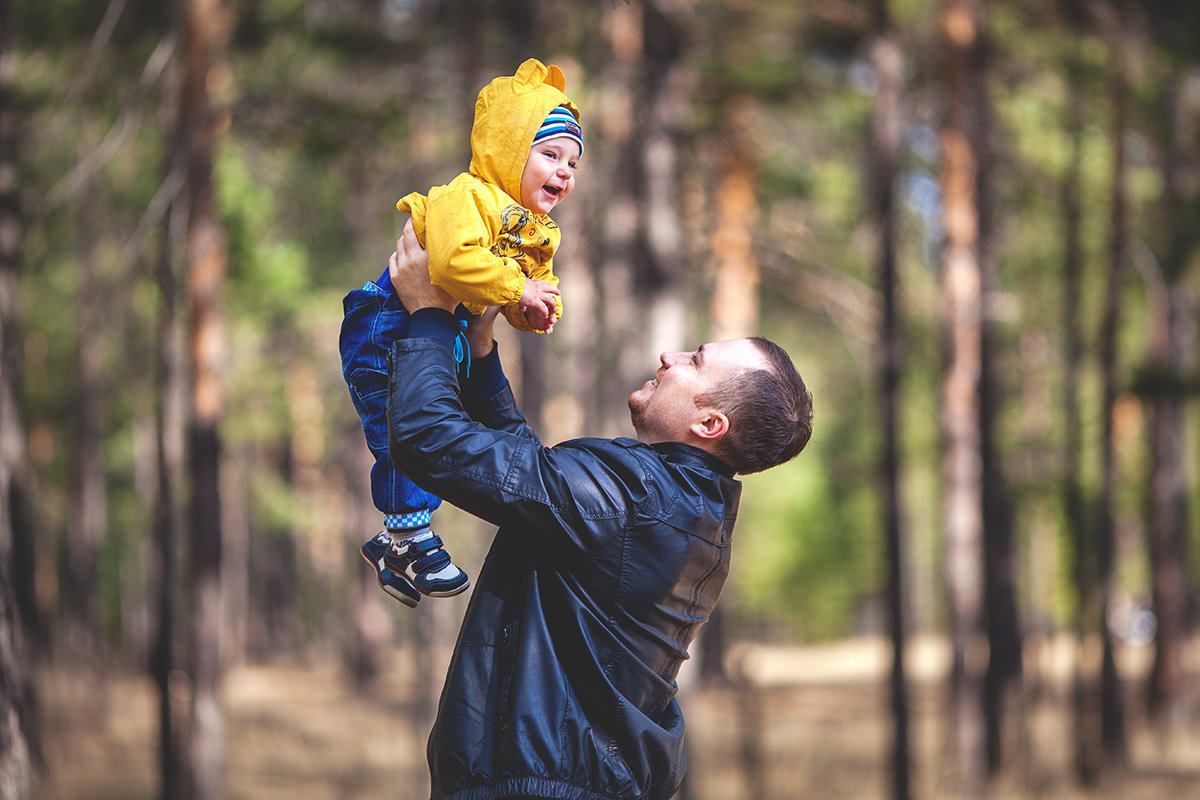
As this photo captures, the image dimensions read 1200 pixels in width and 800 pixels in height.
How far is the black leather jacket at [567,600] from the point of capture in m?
2.39

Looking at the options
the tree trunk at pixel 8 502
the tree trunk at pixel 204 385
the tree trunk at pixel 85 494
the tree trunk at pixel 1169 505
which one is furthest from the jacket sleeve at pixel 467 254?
the tree trunk at pixel 1169 505

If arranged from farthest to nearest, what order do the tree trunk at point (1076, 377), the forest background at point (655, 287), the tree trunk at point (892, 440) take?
the tree trunk at point (1076, 377) < the forest background at point (655, 287) < the tree trunk at point (892, 440)

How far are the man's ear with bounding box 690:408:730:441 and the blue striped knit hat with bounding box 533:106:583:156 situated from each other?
59 centimetres

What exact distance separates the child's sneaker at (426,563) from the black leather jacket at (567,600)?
93 millimetres

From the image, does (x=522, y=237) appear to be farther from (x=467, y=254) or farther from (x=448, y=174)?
(x=448, y=174)

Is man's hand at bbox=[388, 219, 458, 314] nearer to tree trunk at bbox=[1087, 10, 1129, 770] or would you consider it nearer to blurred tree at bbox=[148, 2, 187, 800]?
blurred tree at bbox=[148, 2, 187, 800]

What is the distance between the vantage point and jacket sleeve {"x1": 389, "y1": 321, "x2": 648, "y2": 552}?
2301 mm

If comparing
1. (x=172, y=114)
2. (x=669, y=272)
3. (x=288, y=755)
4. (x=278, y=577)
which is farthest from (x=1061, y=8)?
(x=278, y=577)

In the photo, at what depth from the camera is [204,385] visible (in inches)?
462

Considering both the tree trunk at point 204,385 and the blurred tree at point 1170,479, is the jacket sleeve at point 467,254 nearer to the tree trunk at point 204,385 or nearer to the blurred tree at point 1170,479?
the tree trunk at point 204,385

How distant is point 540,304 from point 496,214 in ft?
0.63

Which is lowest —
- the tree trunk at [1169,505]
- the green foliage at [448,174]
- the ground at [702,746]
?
the ground at [702,746]

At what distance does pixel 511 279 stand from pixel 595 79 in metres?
11.7

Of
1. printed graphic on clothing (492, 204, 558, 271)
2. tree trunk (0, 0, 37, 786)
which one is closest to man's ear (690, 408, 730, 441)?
printed graphic on clothing (492, 204, 558, 271)
